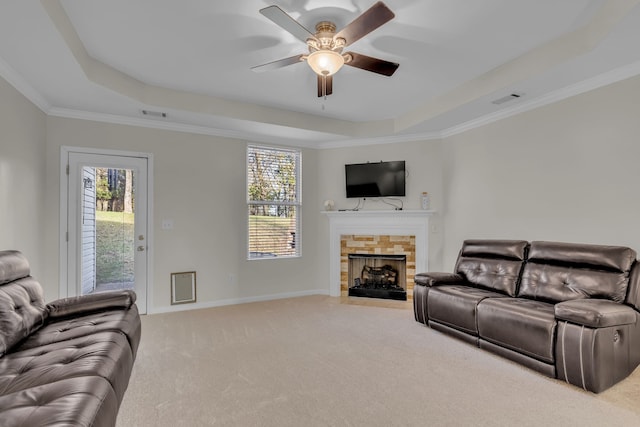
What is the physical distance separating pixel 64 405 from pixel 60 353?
2.29ft

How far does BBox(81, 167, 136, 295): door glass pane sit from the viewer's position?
4.07 m

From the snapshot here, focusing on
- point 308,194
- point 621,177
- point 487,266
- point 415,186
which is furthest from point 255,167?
point 621,177

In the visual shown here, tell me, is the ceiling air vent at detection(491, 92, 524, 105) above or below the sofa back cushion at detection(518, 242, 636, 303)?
above

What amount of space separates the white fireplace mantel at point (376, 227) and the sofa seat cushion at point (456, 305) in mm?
1309

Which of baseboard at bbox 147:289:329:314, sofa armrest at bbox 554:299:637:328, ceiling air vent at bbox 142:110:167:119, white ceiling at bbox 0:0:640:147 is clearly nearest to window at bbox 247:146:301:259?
baseboard at bbox 147:289:329:314

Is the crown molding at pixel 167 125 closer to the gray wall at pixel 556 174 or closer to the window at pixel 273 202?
the window at pixel 273 202

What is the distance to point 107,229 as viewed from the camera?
418 centimetres

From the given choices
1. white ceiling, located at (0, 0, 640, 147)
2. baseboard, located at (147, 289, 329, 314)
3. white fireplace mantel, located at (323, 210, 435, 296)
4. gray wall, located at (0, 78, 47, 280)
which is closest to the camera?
white ceiling, located at (0, 0, 640, 147)

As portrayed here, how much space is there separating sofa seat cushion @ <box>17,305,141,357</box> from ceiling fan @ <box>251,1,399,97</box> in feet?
7.29

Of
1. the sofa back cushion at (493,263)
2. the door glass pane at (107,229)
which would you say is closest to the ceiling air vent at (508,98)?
the sofa back cushion at (493,263)

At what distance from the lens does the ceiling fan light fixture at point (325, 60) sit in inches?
98.9

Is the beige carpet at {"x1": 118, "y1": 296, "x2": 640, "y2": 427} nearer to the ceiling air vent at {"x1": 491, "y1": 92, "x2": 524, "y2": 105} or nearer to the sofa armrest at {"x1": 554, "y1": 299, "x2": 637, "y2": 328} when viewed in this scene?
the sofa armrest at {"x1": 554, "y1": 299, "x2": 637, "y2": 328}

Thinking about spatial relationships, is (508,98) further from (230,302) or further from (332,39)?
(230,302)

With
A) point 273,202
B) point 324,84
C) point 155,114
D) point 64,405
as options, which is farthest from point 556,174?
point 155,114
